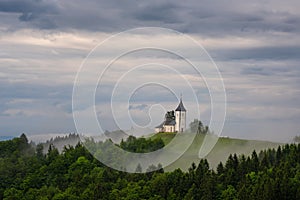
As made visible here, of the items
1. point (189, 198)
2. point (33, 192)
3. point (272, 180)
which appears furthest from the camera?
point (33, 192)

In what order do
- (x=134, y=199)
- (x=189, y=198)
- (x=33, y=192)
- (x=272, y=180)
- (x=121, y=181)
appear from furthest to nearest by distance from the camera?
1. (x=33, y=192)
2. (x=121, y=181)
3. (x=134, y=199)
4. (x=189, y=198)
5. (x=272, y=180)

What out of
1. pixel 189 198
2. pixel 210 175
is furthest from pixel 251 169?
pixel 189 198

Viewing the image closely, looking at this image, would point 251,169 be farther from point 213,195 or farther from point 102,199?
point 102,199

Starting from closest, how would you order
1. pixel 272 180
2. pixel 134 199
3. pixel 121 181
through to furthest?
pixel 272 180, pixel 134 199, pixel 121 181

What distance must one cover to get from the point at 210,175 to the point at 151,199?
14297 mm

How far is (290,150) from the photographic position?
18375 centimetres

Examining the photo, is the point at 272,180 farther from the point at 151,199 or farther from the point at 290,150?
the point at 290,150

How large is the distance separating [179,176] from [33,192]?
4620 centimetres

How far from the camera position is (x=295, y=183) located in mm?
141875

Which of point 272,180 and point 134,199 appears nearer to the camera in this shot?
point 272,180

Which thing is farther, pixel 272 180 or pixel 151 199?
pixel 151 199

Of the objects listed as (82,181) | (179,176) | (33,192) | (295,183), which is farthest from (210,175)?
(33,192)

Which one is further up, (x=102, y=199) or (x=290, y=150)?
(x=290, y=150)

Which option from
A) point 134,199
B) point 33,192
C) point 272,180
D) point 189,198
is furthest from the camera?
point 33,192
